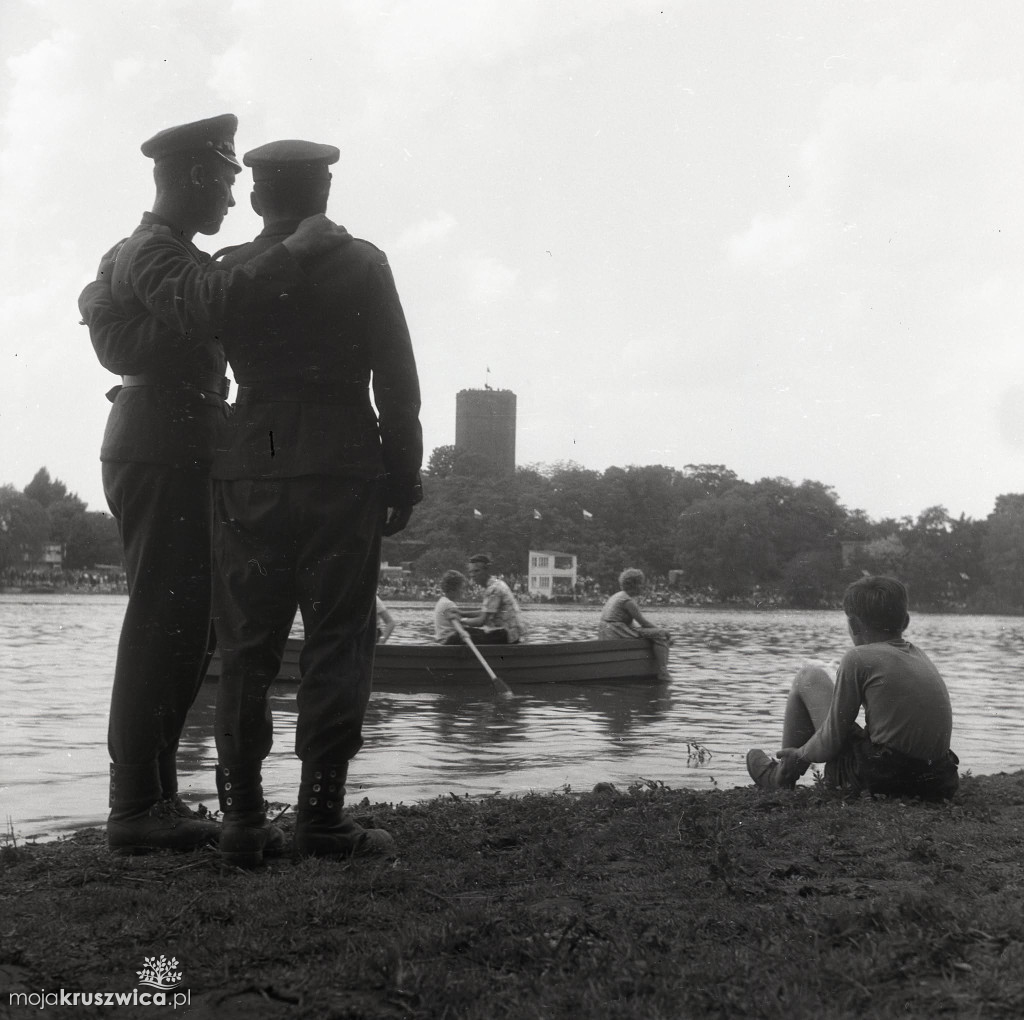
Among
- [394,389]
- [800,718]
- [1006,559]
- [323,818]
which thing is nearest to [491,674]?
[800,718]

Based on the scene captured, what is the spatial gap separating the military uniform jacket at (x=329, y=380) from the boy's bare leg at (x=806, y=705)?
259 centimetres

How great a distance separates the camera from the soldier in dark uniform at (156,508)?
13.5 feet

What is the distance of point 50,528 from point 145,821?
11265cm

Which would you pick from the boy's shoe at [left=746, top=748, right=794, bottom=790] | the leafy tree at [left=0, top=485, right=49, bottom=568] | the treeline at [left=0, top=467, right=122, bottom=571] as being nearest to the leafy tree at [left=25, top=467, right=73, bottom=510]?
the treeline at [left=0, top=467, right=122, bottom=571]

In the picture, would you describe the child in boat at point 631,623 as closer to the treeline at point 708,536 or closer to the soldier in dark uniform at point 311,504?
the soldier in dark uniform at point 311,504

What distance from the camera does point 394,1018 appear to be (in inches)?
95.2

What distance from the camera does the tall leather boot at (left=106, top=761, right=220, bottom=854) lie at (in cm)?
408

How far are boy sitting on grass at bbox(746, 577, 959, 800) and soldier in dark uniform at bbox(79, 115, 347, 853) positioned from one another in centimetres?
276

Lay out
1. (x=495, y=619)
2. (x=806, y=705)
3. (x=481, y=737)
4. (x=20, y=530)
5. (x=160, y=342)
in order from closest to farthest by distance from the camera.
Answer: (x=160, y=342)
(x=806, y=705)
(x=481, y=737)
(x=495, y=619)
(x=20, y=530)

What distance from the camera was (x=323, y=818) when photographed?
394cm

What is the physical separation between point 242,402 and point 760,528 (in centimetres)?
10848

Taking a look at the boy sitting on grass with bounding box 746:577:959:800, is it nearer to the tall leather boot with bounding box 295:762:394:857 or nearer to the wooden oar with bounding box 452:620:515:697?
the tall leather boot with bounding box 295:762:394:857

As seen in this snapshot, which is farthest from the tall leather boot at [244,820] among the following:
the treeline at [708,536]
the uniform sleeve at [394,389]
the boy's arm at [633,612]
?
the treeline at [708,536]

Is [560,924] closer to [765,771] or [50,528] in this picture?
[765,771]
